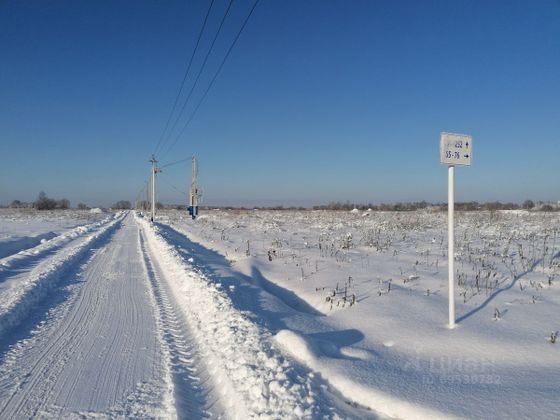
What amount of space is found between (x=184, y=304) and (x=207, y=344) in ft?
7.11

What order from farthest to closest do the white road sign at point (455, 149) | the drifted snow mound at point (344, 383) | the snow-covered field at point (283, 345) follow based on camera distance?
the white road sign at point (455, 149), the snow-covered field at point (283, 345), the drifted snow mound at point (344, 383)

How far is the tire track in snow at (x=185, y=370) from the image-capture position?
3.62 metres

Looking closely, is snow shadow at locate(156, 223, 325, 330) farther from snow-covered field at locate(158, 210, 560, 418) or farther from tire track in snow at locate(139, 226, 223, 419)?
tire track in snow at locate(139, 226, 223, 419)

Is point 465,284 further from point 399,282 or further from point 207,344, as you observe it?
point 207,344

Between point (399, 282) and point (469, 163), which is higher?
point (469, 163)

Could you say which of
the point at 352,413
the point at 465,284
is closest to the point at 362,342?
the point at 352,413

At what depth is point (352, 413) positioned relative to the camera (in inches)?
141

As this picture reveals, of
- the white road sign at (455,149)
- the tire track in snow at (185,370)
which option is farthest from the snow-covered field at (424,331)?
the white road sign at (455,149)

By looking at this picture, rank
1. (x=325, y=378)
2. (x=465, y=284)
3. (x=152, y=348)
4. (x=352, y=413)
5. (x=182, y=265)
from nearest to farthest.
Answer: (x=352, y=413) → (x=325, y=378) → (x=152, y=348) → (x=465, y=284) → (x=182, y=265)

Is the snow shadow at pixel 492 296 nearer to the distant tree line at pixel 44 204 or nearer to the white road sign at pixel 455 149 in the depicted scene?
the white road sign at pixel 455 149

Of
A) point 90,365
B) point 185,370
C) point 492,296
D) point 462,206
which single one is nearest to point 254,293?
point 185,370

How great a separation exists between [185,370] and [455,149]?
14.8 feet

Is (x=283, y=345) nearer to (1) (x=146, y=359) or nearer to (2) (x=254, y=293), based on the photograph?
(1) (x=146, y=359)

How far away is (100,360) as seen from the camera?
4.69 meters
